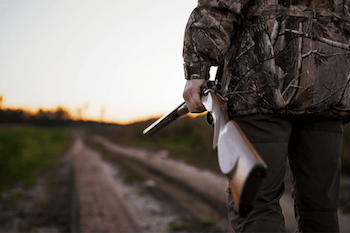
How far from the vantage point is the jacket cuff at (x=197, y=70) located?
46.2 inches

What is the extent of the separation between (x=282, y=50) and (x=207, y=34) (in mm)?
335

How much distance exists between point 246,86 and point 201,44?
0.29 m

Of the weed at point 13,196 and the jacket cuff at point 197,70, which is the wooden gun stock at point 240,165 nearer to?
the jacket cuff at point 197,70

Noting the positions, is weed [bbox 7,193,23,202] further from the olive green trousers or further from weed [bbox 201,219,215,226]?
the olive green trousers

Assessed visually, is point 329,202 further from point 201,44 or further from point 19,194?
point 19,194

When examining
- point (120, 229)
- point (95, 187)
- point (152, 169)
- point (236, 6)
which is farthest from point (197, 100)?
point (152, 169)

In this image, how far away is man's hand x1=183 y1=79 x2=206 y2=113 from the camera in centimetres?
120

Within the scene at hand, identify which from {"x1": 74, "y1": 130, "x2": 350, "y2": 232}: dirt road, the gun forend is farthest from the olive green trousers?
{"x1": 74, "y1": 130, "x2": 350, "y2": 232}: dirt road

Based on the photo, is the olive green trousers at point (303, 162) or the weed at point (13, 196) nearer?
the olive green trousers at point (303, 162)

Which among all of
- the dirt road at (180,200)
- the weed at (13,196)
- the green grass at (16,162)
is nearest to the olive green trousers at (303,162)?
the dirt road at (180,200)

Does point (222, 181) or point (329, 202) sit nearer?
point (329, 202)

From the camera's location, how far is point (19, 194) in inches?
168

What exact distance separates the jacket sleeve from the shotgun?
150 mm

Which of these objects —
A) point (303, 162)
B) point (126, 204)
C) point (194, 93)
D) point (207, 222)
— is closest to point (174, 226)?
point (207, 222)
